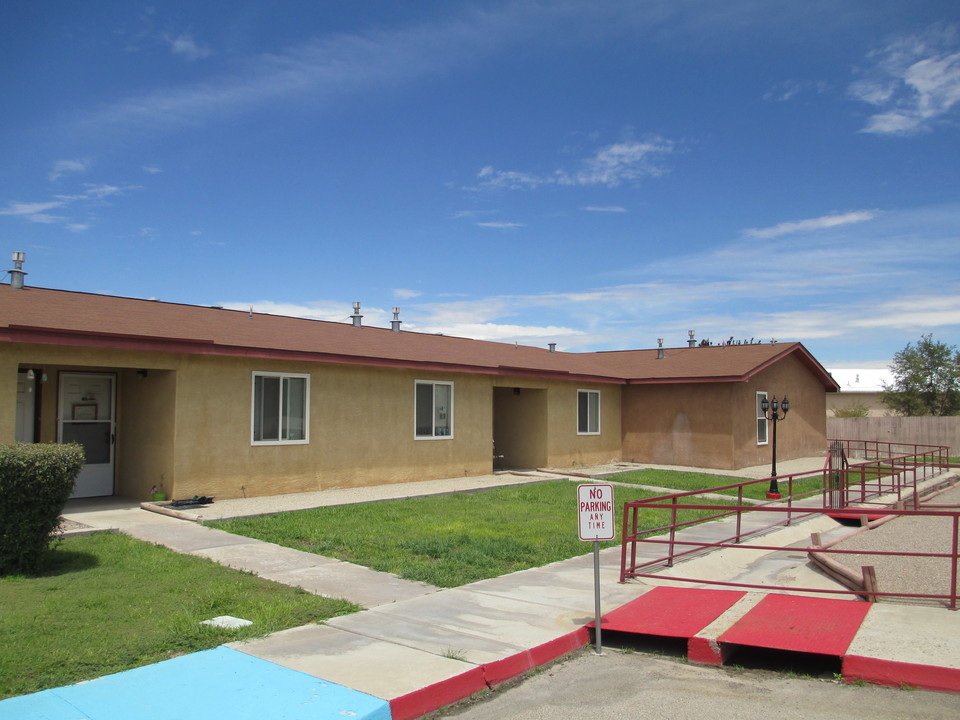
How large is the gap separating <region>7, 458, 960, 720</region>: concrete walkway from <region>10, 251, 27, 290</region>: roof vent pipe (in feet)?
21.0

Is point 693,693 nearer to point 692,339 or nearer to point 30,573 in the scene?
point 30,573

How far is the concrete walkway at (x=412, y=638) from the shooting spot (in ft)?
17.4

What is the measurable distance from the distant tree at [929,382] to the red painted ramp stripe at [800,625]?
43.9 meters

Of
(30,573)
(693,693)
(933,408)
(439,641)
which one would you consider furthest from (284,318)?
(933,408)

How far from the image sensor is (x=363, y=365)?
1695 centimetres

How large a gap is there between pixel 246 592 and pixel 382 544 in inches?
123

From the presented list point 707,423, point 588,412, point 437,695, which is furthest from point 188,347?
point 707,423

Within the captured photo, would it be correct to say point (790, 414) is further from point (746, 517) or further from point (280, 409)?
point (280, 409)

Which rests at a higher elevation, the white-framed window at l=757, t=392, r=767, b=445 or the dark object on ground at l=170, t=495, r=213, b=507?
the white-framed window at l=757, t=392, r=767, b=445

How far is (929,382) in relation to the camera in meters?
46.0

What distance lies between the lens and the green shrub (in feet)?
26.5

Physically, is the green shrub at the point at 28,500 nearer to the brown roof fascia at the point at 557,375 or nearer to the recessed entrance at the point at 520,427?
the brown roof fascia at the point at 557,375

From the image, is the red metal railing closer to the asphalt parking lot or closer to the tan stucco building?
the asphalt parking lot

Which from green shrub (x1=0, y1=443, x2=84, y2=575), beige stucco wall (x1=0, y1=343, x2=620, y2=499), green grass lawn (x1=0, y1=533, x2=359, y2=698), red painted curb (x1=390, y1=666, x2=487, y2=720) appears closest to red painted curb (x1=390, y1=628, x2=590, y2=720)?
red painted curb (x1=390, y1=666, x2=487, y2=720)
